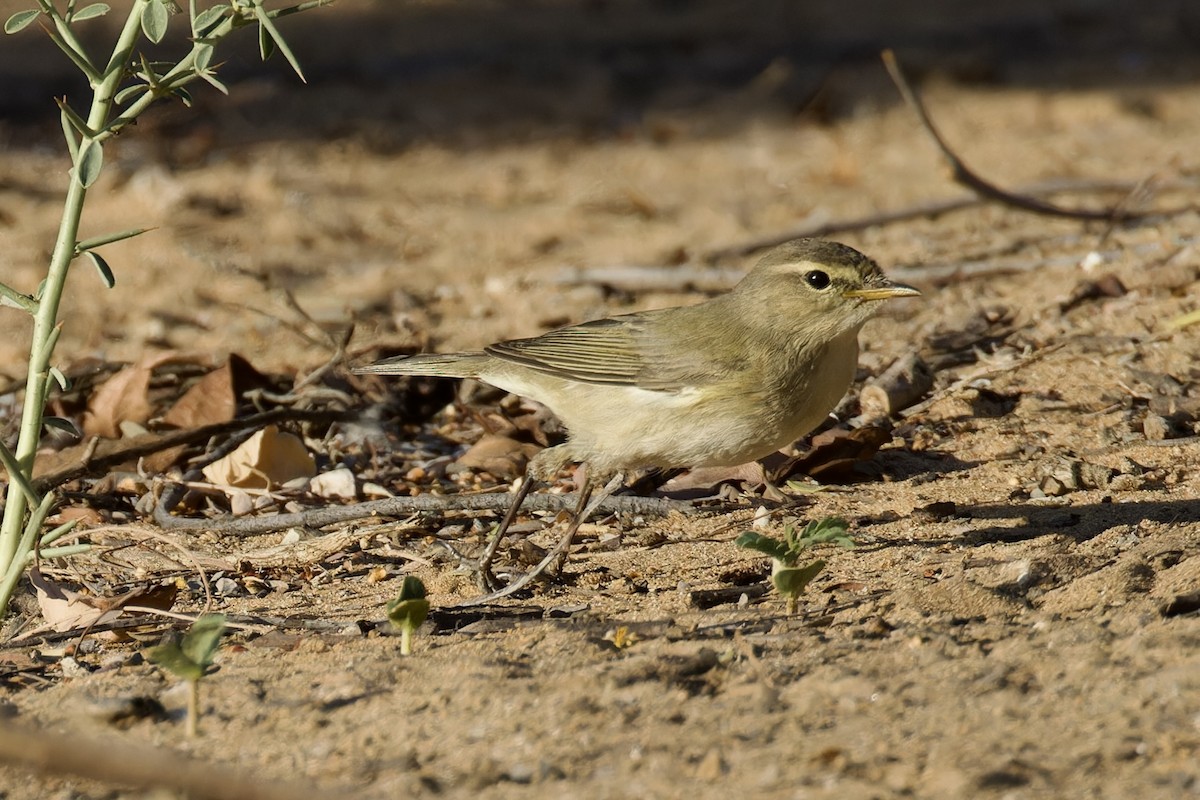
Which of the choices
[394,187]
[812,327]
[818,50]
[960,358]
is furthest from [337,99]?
[812,327]

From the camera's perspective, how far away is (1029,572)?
176 inches

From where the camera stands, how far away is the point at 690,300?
8375 mm

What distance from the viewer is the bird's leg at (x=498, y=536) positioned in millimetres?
4957

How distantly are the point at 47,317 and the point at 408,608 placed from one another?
1315mm

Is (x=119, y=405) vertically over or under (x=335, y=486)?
over

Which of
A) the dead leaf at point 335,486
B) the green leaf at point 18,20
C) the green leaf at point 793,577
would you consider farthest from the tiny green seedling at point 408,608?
the dead leaf at point 335,486

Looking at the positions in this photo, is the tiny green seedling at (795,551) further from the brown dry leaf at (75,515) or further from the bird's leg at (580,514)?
the brown dry leaf at (75,515)

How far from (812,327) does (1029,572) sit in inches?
57.7

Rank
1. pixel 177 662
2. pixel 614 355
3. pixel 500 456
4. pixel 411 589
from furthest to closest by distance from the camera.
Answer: pixel 500 456 → pixel 614 355 → pixel 411 589 → pixel 177 662

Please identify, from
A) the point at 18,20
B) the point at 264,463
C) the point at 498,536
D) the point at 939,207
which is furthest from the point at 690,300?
the point at 18,20

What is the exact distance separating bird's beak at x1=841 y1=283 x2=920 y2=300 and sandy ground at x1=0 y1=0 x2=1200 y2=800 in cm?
80

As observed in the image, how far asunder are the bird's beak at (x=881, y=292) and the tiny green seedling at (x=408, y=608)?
92.9 inches

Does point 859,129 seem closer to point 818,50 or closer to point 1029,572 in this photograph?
point 818,50

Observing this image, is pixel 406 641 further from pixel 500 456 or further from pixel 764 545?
pixel 500 456
